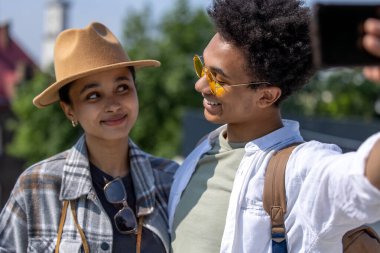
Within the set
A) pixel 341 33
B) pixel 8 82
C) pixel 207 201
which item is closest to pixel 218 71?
pixel 207 201

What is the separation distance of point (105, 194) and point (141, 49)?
90.4 ft

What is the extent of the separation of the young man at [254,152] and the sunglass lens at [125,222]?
19 centimetres

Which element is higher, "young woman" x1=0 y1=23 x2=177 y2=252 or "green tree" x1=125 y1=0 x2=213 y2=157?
"young woman" x1=0 y1=23 x2=177 y2=252

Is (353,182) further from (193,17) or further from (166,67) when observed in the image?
(193,17)

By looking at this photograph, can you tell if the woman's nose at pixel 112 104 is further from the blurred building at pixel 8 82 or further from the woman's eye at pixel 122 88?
the blurred building at pixel 8 82

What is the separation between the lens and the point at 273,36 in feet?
7.75

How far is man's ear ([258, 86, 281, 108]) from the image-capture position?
2.45 metres

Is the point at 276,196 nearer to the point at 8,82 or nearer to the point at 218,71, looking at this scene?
the point at 218,71

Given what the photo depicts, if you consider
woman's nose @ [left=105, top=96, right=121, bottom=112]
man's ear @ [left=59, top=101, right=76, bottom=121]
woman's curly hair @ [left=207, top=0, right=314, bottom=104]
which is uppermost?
woman's curly hair @ [left=207, top=0, right=314, bottom=104]

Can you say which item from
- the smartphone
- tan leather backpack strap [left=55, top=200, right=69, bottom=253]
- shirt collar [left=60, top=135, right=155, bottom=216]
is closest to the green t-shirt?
shirt collar [left=60, top=135, right=155, bottom=216]

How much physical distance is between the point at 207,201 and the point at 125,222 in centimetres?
43

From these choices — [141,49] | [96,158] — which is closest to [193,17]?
[141,49]

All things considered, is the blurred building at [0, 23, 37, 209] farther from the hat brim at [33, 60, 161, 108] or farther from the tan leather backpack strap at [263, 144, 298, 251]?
the tan leather backpack strap at [263, 144, 298, 251]

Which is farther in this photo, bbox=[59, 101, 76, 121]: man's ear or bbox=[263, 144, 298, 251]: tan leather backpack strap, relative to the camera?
bbox=[59, 101, 76, 121]: man's ear
